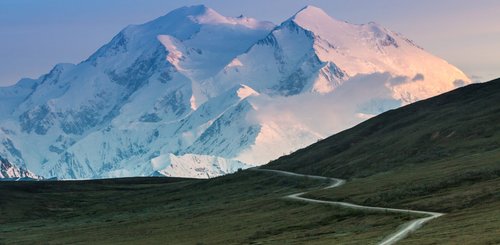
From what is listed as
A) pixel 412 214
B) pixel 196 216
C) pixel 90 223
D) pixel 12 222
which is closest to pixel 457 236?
pixel 412 214

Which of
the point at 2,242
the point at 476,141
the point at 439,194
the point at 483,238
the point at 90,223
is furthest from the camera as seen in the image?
the point at 476,141

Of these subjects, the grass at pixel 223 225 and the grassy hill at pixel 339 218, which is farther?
the grass at pixel 223 225

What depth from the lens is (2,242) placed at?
5778 inches

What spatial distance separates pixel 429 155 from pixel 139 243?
8747cm

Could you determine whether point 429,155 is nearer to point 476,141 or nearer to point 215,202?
point 476,141

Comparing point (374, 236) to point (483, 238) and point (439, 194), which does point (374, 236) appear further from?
point (439, 194)

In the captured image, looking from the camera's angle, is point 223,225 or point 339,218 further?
point 223,225

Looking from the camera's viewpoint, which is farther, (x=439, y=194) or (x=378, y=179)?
(x=378, y=179)

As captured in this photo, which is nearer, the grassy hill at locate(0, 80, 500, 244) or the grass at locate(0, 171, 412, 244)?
the grassy hill at locate(0, 80, 500, 244)

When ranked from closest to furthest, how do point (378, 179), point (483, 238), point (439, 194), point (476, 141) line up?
point (483, 238)
point (439, 194)
point (378, 179)
point (476, 141)

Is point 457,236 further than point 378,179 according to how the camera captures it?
No

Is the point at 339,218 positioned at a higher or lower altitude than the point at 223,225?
lower

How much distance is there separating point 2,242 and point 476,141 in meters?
96.0

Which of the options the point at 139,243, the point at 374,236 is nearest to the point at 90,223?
the point at 139,243
